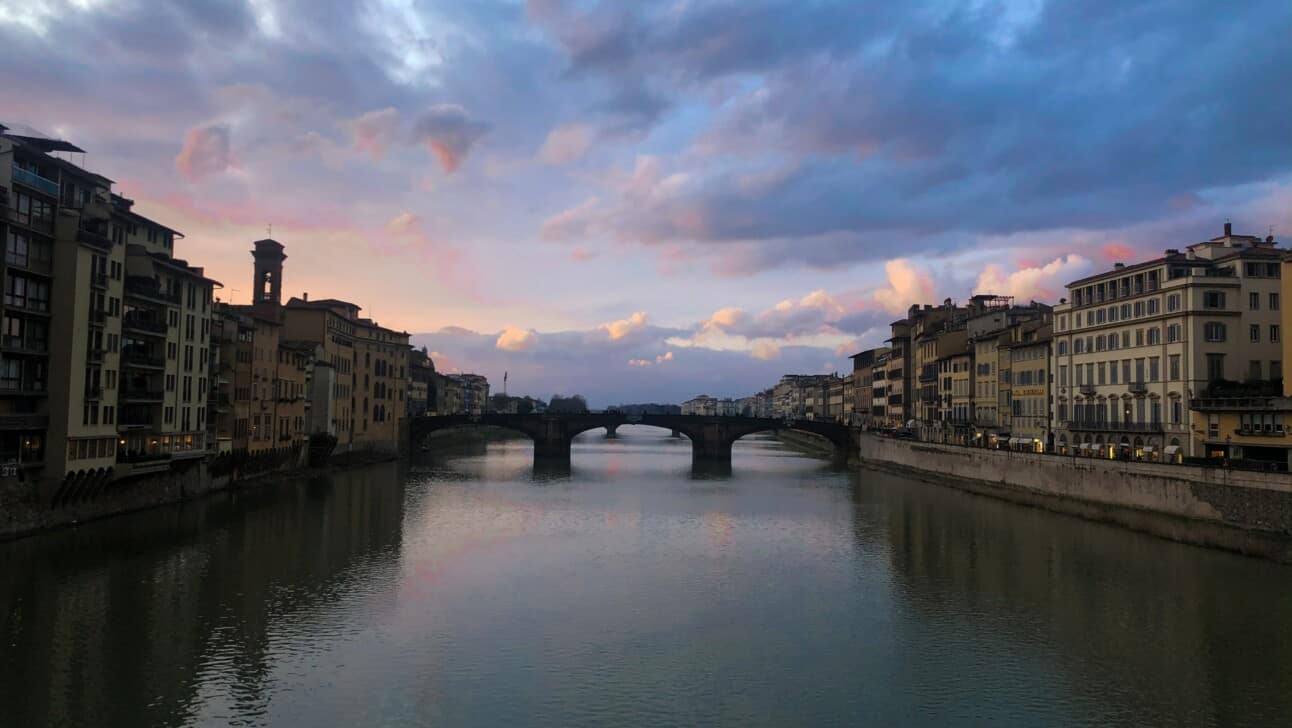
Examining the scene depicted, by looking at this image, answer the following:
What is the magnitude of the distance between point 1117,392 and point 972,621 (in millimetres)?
30839

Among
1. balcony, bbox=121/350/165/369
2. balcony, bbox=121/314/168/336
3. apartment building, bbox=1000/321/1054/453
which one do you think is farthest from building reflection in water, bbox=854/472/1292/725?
balcony, bbox=121/314/168/336

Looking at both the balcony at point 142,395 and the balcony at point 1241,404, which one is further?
the balcony at point 142,395

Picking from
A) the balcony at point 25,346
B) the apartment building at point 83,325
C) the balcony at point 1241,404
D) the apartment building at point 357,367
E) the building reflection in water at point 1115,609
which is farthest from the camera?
the apartment building at point 357,367

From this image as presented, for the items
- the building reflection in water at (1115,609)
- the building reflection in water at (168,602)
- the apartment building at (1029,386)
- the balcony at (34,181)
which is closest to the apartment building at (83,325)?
the balcony at (34,181)

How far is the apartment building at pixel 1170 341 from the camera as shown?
148 feet

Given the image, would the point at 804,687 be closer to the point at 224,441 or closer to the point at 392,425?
the point at 224,441

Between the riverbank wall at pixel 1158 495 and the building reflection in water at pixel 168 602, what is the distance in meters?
32.5

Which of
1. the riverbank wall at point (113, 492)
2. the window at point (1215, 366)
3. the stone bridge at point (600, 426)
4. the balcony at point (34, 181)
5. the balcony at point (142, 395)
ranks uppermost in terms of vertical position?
the balcony at point (34, 181)

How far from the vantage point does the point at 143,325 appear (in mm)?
43219

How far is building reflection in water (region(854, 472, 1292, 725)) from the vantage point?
2073 centimetres

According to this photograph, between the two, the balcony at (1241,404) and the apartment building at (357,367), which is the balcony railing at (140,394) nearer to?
the apartment building at (357,367)

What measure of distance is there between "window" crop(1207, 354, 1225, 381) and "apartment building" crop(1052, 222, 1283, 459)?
50 mm

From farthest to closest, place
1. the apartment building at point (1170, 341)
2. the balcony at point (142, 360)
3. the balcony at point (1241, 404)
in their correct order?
the apartment building at point (1170, 341) < the balcony at point (142, 360) < the balcony at point (1241, 404)

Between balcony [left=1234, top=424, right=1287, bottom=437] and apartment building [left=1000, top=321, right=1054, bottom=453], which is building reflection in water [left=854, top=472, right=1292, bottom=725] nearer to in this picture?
balcony [left=1234, top=424, right=1287, bottom=437]
